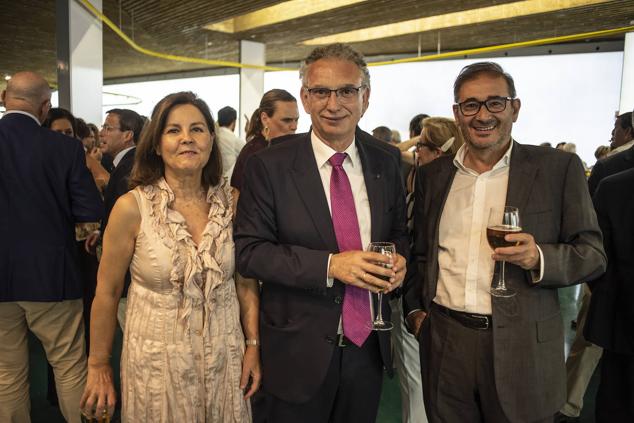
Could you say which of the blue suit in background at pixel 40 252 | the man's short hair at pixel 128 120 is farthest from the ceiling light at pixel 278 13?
the blue suit in background at pixel 40 252

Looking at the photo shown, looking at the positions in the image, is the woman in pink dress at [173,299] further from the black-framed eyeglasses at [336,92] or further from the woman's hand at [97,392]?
the black-framed eyeglasses at [336,92]

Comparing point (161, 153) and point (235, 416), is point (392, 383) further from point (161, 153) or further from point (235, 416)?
→ point (161, 153)

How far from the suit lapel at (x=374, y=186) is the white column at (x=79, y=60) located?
6637mm

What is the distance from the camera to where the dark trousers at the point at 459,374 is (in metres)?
1.76

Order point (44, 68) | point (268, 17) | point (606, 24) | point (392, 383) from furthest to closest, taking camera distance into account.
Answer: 1. point (44, 68)
2. point (268, 17)
3. point (606, 24)
4. point (392, 383)

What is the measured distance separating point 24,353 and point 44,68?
51.4 ft

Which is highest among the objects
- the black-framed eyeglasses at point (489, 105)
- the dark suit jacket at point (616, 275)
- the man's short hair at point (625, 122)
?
the man's short hair at point (625, 122)

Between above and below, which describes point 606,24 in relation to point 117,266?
above

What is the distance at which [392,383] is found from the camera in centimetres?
377

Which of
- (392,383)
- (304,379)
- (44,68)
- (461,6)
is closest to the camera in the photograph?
(304,379)

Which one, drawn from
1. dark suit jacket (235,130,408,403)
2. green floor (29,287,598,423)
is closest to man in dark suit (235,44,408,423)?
dark suit jacket (235,130,408,403)

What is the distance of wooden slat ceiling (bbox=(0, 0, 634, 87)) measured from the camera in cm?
897

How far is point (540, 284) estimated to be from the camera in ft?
5.39

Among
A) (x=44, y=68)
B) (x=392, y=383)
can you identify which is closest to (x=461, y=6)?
(x=392, y=383)
